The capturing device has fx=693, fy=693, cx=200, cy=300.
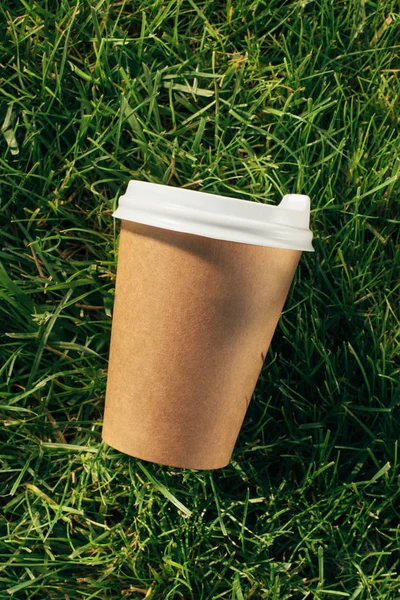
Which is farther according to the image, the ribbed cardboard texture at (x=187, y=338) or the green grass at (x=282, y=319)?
the green grass at (x=282, y=319)

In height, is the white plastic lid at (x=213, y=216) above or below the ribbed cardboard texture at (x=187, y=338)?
above

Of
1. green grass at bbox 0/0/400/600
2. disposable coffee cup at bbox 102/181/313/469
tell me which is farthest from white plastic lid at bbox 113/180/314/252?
green grass at bbox 0/0/400/600

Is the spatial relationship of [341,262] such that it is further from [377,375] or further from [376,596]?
[376,596]

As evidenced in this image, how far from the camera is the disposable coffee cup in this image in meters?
1.10

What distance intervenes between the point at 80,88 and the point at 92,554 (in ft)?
3.19

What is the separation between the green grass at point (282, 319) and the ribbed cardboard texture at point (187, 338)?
18cm

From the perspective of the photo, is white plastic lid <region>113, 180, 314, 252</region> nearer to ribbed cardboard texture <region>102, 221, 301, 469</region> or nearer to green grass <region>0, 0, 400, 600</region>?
ribbed cardboard texture <region>102, 221, 301, 469</region>

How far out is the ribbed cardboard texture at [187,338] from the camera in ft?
3.69

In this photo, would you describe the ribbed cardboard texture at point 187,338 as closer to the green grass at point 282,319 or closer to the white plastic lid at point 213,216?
the white plastic lid at point 213,216

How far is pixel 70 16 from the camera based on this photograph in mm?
1467

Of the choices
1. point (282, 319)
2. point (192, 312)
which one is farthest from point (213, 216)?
point (282, 319)

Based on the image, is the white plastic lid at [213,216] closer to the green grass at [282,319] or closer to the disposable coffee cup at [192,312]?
the disposable coffee cup at [192,312]

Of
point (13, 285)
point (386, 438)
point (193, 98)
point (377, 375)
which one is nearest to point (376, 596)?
point (386, 438)

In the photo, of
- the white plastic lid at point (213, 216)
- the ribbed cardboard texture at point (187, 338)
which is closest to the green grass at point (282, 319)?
the ribbed cardboard texture at point (187, 338)
